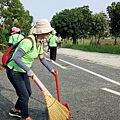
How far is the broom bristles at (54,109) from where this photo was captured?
3.49 m

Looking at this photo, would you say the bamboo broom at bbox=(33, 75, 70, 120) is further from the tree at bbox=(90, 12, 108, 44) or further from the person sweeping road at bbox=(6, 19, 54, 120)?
the tree at bbox=(90, 12, 108, 44)

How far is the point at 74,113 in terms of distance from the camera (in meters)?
4.38

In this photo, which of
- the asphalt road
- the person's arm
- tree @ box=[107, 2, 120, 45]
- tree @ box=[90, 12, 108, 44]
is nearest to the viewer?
the person's arm

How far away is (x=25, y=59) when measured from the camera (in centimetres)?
365

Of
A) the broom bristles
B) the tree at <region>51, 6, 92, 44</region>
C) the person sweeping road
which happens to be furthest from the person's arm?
the tree at <region>51, 6, 92, 44</region>

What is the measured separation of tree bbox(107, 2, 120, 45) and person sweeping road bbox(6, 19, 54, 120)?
2890 centimetres

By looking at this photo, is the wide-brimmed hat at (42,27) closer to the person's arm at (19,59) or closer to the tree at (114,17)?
the person's arm at (19,59)

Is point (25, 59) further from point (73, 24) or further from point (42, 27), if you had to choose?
point (73, 24)

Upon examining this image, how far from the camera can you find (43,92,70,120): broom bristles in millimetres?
3488

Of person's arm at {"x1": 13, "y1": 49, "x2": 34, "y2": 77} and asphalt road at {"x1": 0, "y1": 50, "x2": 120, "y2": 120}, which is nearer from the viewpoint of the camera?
person's arm at {"x1": 13, "y1": 49, "x2": 34, "y2": 77}

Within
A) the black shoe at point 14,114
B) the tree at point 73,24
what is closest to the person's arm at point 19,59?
the black shoe at point 14,114

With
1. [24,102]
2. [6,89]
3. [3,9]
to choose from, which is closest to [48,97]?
[24,102]

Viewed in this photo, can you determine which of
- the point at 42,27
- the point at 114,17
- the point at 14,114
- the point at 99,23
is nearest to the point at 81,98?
the point at 14,114

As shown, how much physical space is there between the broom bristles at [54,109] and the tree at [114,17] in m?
29.1
